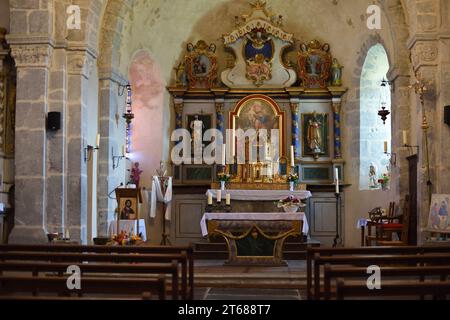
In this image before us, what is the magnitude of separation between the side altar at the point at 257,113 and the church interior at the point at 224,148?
4 centimetres

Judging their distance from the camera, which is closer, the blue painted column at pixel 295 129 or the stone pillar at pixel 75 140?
the stone pillar at pixel 75 140

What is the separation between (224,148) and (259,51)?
116 inches

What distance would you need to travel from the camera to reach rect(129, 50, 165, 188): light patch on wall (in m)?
17.0

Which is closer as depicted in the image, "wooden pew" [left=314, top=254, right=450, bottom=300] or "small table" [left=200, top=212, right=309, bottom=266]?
"wooden pew" [left=314, top=254, right=450, bottom=300]

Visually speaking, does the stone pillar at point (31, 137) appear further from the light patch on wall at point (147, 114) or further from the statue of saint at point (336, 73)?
the statue of saint at point (336, 73)

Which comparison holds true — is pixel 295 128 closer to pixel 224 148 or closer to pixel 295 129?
pixel 295 129

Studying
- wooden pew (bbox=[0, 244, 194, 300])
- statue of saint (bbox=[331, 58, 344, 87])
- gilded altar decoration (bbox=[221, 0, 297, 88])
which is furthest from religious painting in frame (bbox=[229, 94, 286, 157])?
wooden pew (bbox=[0, 244, 194, 300])

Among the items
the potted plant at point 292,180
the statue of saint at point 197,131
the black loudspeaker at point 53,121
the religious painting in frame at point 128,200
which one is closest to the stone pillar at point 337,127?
the potted plant at point 292,180

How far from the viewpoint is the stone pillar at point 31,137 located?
11.0 meters

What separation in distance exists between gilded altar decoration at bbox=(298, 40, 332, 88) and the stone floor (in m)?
6.92

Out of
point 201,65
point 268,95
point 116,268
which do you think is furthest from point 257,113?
point 116,268

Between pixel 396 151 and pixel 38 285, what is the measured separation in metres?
9.48

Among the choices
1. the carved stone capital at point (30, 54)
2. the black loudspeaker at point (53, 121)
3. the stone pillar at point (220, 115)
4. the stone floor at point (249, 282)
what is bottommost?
the stone floor at point (249, 282)

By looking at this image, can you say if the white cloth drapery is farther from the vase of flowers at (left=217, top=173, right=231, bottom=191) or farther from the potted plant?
the potted plant
